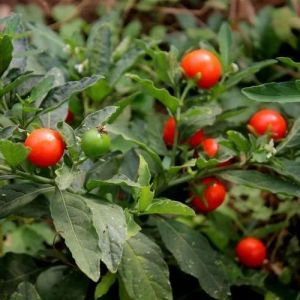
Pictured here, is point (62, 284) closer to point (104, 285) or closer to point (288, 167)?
point (104, 285)

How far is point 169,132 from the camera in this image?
1469 millimetres

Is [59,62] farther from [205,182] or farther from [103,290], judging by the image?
[103,290]

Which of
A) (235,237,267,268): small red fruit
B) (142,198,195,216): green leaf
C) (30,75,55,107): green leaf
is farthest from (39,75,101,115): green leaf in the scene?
(235,237,267,268): small red fruit

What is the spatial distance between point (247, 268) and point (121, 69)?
603mm

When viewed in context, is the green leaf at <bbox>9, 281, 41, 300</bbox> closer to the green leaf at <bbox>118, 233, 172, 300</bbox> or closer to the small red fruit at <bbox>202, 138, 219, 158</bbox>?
the green leaf at <bbox>118, 233, 172, 300</bbox>

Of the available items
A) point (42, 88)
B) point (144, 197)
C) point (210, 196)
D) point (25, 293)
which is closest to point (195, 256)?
point (210, 196)

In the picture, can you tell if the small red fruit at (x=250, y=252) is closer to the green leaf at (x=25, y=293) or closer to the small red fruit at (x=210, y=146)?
the small red fruit at (x=210, y=146)

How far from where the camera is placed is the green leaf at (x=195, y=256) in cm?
131

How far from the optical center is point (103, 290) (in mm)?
1253

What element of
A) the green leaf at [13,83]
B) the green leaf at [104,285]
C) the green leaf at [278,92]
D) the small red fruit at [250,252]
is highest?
A: the green leaf at [13,83]

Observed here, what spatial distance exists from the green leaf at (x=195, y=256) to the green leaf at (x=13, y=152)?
16.6 inches

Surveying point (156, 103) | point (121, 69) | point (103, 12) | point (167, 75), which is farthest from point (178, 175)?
point (103, 12)

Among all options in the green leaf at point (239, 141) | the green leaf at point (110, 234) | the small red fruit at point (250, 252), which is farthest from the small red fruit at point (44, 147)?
the small red fruit at point (250, 252)

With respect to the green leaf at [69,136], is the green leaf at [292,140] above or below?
below
